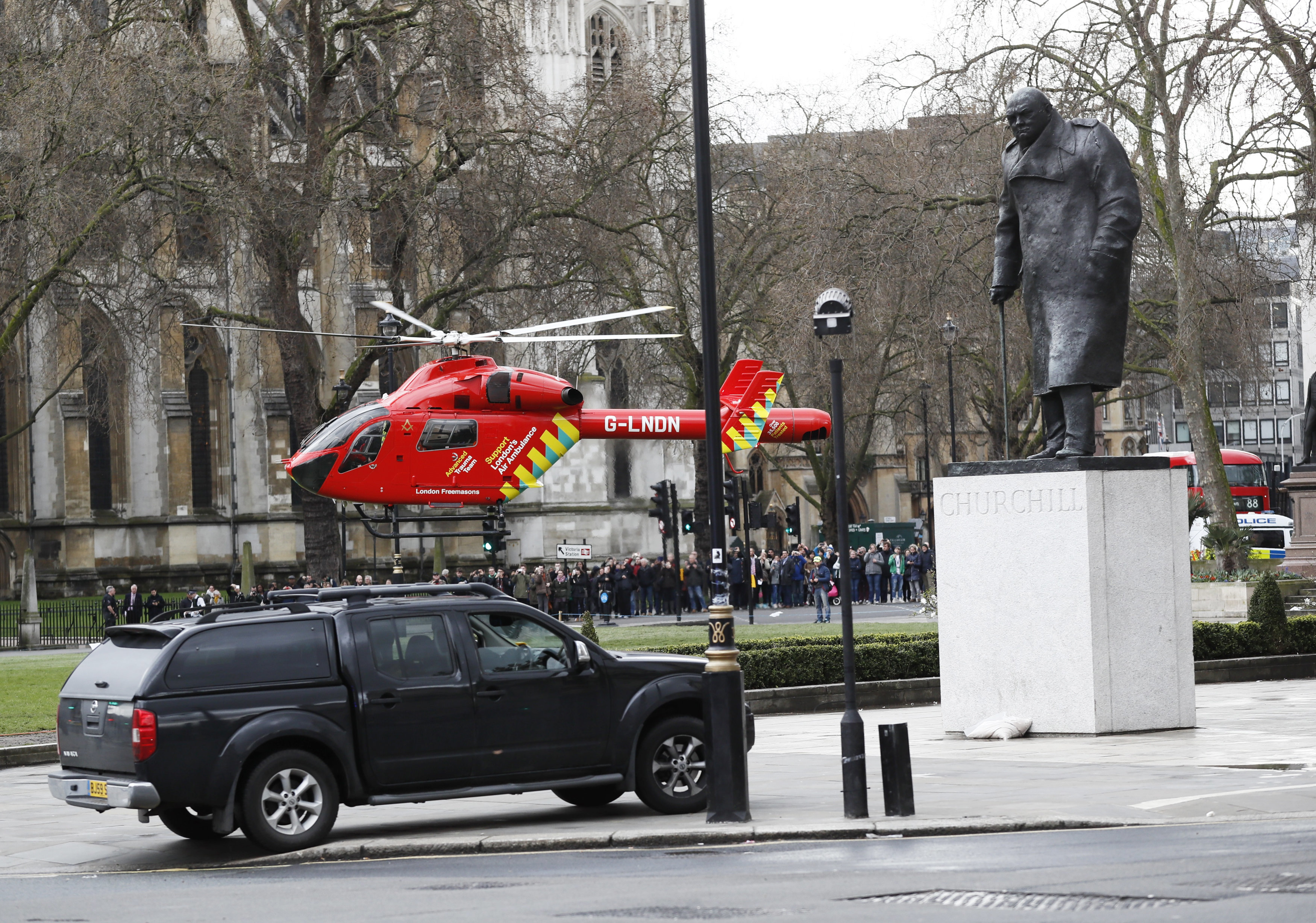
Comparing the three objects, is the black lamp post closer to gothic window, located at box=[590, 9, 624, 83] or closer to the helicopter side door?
the helicopter side door

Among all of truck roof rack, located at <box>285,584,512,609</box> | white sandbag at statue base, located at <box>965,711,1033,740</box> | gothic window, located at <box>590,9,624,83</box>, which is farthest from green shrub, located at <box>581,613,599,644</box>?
gothic window, located at <box>590,9,624,83</box>

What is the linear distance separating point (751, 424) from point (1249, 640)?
558 inches

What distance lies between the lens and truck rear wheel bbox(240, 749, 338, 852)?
11719mm

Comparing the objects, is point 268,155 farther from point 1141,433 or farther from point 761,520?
point 1141,433

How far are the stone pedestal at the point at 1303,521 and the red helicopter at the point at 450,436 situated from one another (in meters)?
13.8

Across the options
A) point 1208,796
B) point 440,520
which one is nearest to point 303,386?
point 440,520

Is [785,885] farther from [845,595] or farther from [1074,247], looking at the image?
[1074,247]

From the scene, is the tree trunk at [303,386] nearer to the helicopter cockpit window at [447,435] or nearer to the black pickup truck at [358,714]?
the helicopter cockpit window at [447,435]

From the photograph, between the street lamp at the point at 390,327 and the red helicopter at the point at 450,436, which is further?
the street lamp at the point at 390,327

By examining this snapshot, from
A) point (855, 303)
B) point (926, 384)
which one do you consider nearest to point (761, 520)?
point (926, 384)

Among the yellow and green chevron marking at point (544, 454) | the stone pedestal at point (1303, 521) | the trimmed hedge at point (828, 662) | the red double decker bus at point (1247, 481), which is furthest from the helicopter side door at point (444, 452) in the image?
the red double decker bus at point (1247, 481)

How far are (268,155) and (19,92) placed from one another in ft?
15.7

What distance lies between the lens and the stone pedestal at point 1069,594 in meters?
16.6

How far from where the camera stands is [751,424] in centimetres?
3675
